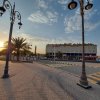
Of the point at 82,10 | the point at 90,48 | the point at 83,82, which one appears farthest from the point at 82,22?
the point at 90,48

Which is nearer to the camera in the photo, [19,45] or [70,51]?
[19,45]

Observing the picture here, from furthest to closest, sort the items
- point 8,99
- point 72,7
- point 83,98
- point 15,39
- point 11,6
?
point 15,39 < point 11,6 < point 72,7 < point 83,98 < point 8,99

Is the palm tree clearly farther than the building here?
No

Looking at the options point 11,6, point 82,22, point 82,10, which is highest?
point 11,6

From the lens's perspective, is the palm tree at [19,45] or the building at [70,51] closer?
the palm tree at [19,45]

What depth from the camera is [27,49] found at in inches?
1983

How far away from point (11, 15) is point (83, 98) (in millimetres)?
9843

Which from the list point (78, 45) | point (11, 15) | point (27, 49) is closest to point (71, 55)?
point (78, 45)

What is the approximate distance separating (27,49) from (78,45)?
75.6m

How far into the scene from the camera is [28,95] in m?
7.68

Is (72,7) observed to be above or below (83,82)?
above

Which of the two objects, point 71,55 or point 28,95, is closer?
point 28,95

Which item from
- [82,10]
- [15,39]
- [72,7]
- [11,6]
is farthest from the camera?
[15,39]

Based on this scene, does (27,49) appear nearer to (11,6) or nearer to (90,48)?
(11,6)
